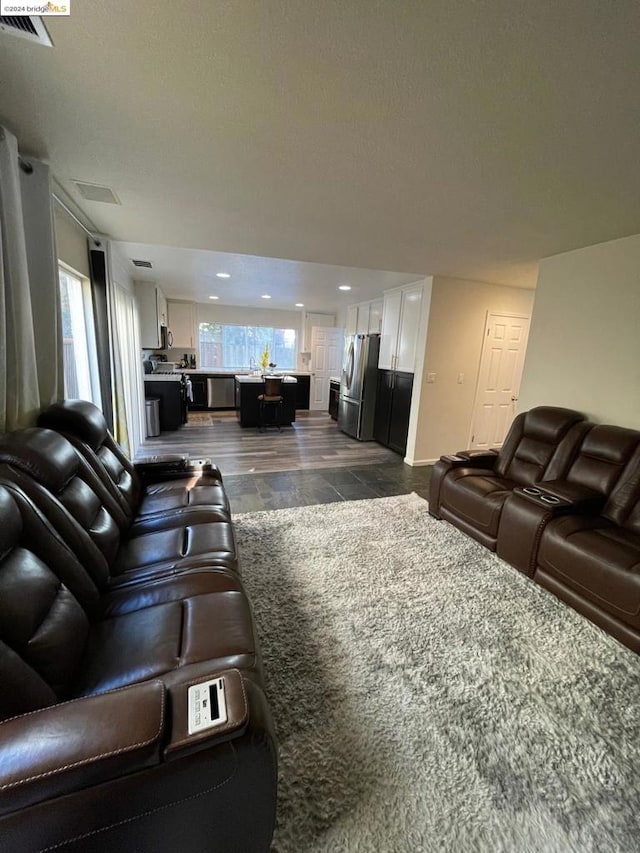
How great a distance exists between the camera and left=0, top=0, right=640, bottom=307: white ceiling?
3.43 ft

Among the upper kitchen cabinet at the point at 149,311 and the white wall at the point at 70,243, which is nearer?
the white wall at the point at 70,243

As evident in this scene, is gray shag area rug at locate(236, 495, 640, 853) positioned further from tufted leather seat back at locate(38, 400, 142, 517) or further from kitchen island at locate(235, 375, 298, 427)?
kitchen island at locate(235, 375, 298, 427)

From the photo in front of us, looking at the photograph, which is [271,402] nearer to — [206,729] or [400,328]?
[400,328]

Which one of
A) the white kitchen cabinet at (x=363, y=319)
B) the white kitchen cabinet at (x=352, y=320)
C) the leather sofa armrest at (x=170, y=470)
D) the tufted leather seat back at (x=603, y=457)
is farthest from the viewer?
the white kitchen cabinet at (x=352, y=320)

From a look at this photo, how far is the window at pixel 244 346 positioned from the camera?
8359 millimetres

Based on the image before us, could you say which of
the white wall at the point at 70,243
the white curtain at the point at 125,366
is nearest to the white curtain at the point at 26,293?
the white wall at the point at 70,243

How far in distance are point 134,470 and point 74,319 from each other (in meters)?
1.65

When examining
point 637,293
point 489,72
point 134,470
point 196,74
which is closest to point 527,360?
point 637,293

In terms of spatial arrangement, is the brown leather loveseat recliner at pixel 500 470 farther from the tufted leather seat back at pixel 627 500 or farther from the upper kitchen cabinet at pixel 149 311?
the upper kitchen cabinet at pixel 149 311

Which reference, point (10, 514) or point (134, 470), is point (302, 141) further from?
point (134, 470)

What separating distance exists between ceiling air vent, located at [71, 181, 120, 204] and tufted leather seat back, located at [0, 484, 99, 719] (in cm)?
203

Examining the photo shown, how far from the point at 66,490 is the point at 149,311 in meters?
5.13

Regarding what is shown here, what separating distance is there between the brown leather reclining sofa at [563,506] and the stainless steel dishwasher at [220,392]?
605 cm

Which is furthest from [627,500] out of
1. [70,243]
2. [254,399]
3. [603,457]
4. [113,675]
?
[254,399]
